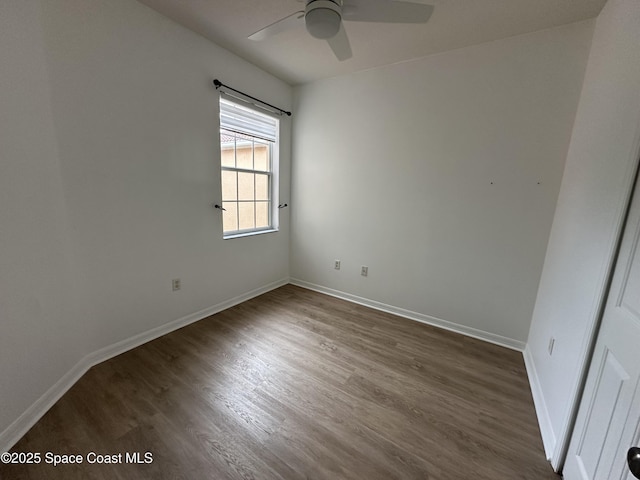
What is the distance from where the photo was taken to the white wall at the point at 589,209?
1.08 metres

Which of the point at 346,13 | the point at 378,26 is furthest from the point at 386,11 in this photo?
the point at 378,26

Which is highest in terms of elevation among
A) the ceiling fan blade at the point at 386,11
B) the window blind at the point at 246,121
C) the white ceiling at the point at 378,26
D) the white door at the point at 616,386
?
the white ceiling at the point at 378,26

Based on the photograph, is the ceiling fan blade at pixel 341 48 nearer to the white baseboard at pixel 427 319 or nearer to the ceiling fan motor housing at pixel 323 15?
the ceiling fan motor housing at pixel 323 15

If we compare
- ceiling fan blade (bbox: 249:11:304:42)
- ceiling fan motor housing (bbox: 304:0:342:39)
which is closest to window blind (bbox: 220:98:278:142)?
ceiling fan blade (bbox: 249:11:304:42)

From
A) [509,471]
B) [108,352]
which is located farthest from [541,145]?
[108,352]

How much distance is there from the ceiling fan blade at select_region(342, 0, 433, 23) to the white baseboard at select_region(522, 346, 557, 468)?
2.32m

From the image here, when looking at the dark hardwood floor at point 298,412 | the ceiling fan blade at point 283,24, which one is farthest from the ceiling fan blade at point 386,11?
the dark hardwood floor at point 298,412

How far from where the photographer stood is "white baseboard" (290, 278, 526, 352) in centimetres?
230

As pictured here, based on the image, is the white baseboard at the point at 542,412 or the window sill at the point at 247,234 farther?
the window sill at the point at 247,234

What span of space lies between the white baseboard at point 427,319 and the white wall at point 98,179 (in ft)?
4.61

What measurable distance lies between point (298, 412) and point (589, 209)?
6.46 feet

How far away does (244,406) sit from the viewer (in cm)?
154

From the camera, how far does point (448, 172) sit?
2.38 meters

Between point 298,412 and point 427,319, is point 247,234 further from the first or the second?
point 427,319
